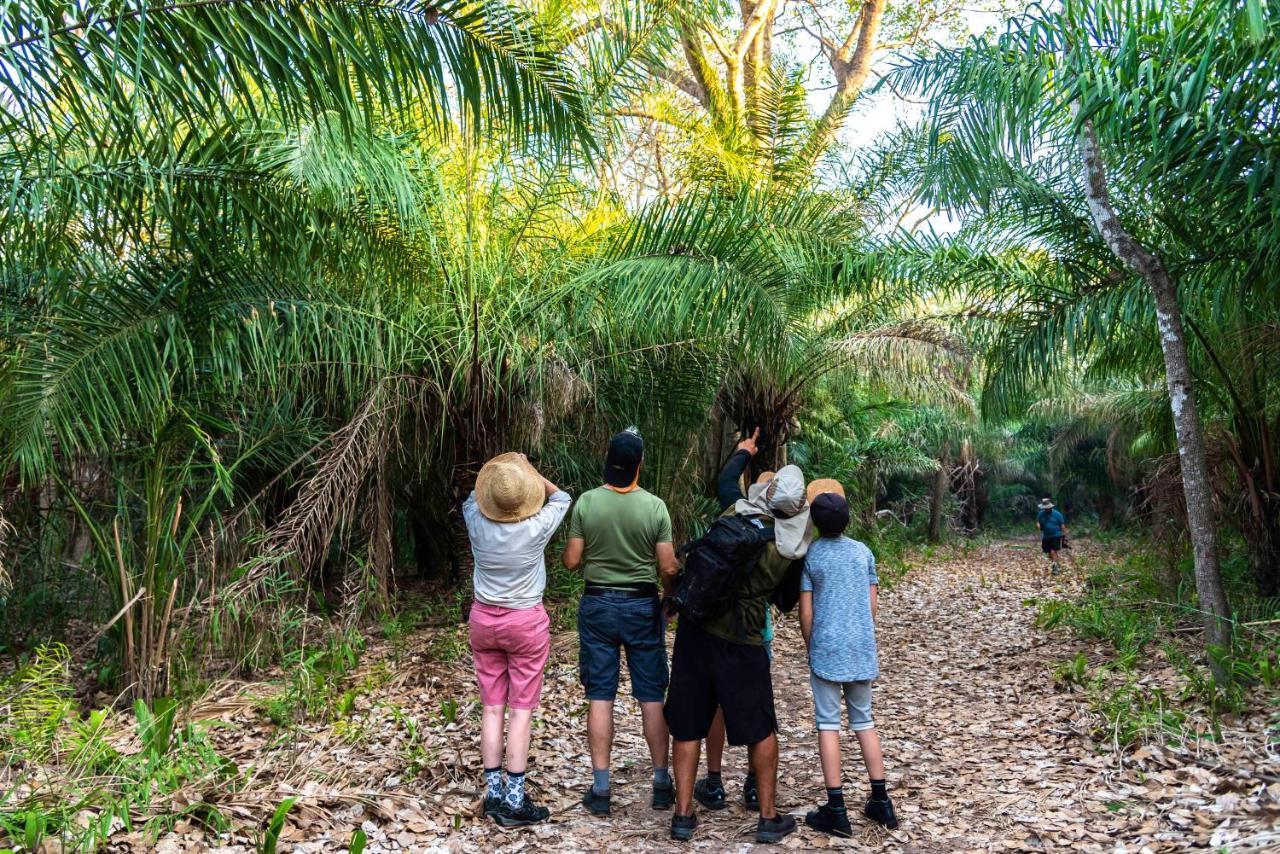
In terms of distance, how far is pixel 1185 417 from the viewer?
626cm

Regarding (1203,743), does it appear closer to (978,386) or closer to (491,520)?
(491,520)

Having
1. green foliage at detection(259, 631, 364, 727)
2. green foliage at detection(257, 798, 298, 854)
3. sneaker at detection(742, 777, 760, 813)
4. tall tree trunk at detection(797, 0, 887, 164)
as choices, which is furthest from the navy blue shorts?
tall tree trunk at detection(797, 0, 887, 164)

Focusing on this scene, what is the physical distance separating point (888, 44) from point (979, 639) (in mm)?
13398

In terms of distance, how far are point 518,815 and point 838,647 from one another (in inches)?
72.0

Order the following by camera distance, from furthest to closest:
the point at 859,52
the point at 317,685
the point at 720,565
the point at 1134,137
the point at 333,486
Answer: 1. the point at 859,52
2. the point at 333,486
3. the point at 317,685
4. the point at 1134,137
5. the point at 720,565

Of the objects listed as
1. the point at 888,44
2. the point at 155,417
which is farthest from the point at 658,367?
the point at 888,44

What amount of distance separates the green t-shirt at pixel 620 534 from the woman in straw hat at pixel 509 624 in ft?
0.85

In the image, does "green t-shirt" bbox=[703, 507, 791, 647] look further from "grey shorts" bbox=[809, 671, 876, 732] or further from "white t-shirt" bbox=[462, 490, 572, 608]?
"white t-shirt" bbox=[462, 490, 572, 608]

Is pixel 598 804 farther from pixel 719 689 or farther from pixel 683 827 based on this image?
pixel 719 689

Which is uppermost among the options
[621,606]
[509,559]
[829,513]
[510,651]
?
[829,513]

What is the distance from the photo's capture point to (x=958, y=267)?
947cm

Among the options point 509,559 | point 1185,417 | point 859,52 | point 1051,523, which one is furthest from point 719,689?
point 859,52

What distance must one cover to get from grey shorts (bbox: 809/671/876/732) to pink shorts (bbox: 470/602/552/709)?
4.64 feet

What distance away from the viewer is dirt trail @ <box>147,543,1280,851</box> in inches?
175
